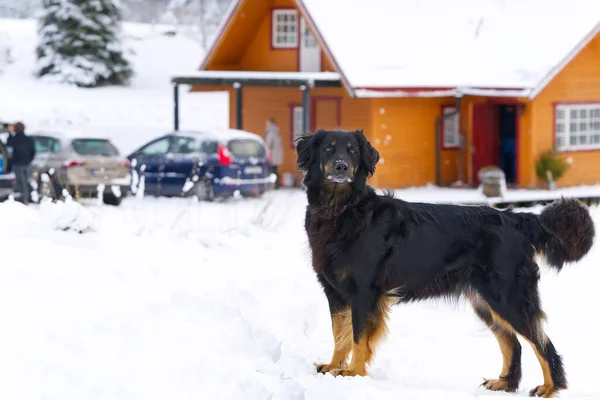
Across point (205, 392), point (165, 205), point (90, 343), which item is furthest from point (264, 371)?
point (165, 205)

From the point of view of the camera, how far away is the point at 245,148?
2309 cm

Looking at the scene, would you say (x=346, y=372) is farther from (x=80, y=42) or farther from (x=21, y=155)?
(x=80, y=42)

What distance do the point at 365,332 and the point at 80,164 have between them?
1489 centimetres

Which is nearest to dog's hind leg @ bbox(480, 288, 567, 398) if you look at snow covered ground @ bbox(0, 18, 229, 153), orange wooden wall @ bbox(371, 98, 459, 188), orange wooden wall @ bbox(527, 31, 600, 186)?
orange wooden wall @ bbox(371, 98, 459, 188)

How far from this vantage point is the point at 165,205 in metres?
21.3

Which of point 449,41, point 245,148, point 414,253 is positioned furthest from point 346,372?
point 449,41

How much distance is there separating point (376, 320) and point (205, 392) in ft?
4.48

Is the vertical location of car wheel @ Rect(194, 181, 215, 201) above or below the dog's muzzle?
below

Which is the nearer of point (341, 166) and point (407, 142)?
point (341, 166)

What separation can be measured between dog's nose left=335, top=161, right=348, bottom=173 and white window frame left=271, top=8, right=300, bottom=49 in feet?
70.0

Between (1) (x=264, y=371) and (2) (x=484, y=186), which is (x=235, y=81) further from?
(1) (x=264, y=371)

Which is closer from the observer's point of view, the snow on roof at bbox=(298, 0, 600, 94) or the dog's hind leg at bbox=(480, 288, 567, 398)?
the dog's hind leg at bbox=(480, 288, 567, 398)

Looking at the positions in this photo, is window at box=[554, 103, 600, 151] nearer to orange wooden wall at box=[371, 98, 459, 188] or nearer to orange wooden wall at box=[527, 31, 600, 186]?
orange wooden wall at box=[527, 31, 600, 186]

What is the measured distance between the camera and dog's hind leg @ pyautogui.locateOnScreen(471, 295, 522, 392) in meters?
7.63
